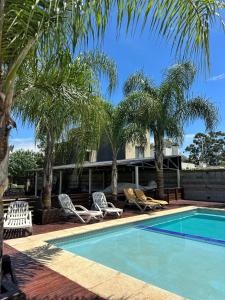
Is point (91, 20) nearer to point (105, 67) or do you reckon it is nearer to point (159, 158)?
point (105, 67)

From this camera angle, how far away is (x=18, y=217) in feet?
30.5

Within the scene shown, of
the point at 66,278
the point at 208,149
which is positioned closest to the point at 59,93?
the point at 66,278

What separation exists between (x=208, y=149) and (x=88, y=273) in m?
58.9

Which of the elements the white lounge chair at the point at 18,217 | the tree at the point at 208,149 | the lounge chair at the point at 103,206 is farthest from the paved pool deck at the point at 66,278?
the tree at the point at 208,149

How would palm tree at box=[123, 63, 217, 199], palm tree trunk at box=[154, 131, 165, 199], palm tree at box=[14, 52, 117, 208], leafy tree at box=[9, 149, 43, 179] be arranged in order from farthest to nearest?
leafy tree at box=[9, 149, 43, 179] < palm tree trunk at box=[154, 131, 165, 199] < palm tree at box=[123, 63, 217, 199] < palm tree at box=[14, 52, 117, 208]

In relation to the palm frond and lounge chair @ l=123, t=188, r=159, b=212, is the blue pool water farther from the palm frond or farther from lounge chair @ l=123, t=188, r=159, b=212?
the palm frond

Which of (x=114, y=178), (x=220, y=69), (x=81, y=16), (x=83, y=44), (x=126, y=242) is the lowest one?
(x=126, y=242)

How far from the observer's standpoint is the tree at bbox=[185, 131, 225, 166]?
59.2 m

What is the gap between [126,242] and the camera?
9352 millimetres

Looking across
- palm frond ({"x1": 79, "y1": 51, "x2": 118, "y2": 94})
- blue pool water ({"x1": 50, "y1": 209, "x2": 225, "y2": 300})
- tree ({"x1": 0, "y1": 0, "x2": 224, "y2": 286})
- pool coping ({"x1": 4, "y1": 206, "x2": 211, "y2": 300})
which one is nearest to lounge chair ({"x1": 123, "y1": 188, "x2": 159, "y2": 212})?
blue pool water ({"x1": 50, "y1": 209, "x2": 225, "y2": 300})

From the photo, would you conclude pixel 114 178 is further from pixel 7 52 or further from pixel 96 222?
pixel 7 52

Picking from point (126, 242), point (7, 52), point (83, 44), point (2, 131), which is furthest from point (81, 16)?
point (126, 242)

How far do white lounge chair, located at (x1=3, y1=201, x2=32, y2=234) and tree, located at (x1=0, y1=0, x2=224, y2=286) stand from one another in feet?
19.8

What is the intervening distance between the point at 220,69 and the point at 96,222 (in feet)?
29.1
